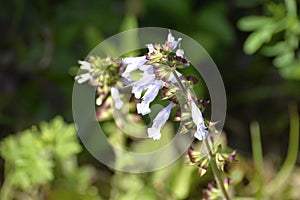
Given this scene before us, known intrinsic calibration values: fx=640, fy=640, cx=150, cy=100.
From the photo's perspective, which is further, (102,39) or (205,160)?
(102,39)

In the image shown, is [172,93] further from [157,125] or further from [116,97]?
[116,97]

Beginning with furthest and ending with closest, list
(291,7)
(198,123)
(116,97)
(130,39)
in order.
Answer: (130,39) → (291,7) → (116,97) → (198,123)

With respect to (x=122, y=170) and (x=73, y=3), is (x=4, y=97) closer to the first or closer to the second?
(x=73, y=3)

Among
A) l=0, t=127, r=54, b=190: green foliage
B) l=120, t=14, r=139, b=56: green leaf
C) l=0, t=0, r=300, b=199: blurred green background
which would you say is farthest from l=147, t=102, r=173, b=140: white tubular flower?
l=0, t=0, r=300, b=199: blurred green background

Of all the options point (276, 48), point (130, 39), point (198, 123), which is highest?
point (130, 39)

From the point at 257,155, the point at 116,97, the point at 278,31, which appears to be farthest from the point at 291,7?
the point at 116,97

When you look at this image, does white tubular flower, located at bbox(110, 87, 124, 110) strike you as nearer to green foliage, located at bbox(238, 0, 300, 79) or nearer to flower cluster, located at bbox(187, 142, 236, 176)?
flower cluster, located at bbox(187, 142, 236, 176)

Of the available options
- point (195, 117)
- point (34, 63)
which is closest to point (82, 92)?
point (34, 63)
